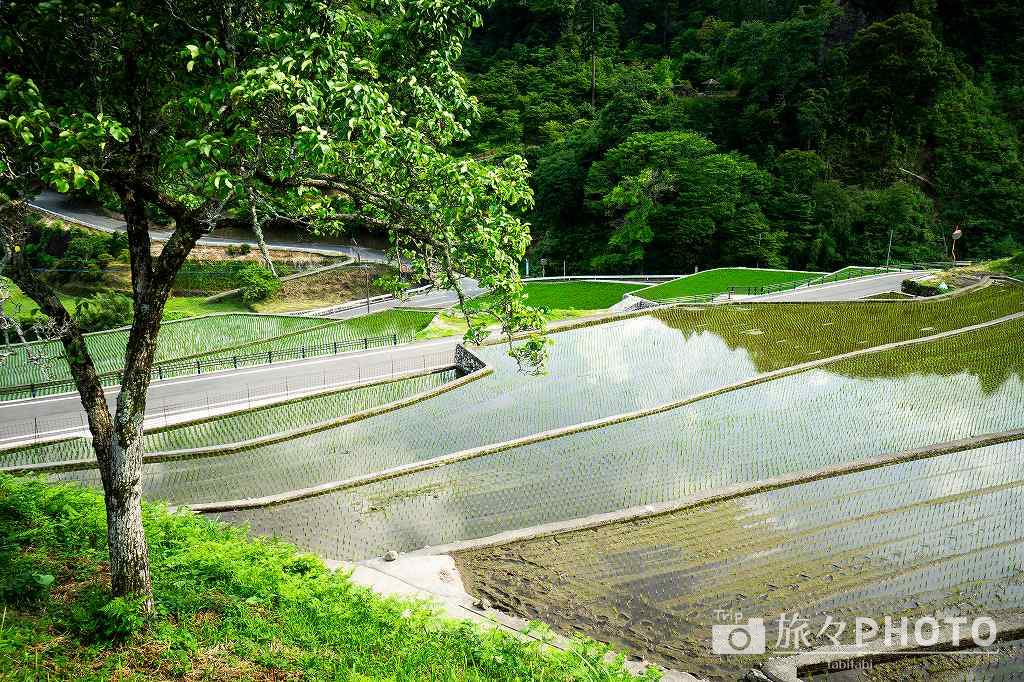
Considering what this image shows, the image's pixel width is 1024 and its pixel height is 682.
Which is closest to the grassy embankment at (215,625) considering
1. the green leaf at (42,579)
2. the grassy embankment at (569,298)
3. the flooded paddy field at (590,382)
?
the green leaf at (42,579)

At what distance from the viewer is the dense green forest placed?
51250 millimetres

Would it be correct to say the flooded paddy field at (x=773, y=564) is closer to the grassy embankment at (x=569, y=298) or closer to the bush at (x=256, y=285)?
the grassy embankment at (x=569, y=298)

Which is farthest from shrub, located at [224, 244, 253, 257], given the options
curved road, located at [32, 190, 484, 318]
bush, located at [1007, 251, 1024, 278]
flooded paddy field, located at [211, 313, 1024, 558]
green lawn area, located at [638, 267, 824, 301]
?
bush, located at [1007, 251, 1024, 278]

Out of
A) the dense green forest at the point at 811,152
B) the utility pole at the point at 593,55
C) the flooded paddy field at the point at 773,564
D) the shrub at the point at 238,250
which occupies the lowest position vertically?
the flooded paddy field at the point at 773,564

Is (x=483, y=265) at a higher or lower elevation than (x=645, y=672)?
higher

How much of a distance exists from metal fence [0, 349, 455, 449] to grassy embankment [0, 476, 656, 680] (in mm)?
10339

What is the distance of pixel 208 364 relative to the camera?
26266 millimetres

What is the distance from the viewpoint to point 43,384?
A: 76.7ft

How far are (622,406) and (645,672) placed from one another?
11712mm

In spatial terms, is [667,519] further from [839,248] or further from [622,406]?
[839,248]

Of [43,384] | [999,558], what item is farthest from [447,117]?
[43,384]

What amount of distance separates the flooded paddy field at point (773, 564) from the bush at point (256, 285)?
3964 cm

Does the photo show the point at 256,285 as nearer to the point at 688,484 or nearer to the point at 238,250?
the point at 238,250

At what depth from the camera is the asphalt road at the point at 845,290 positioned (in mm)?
37531
